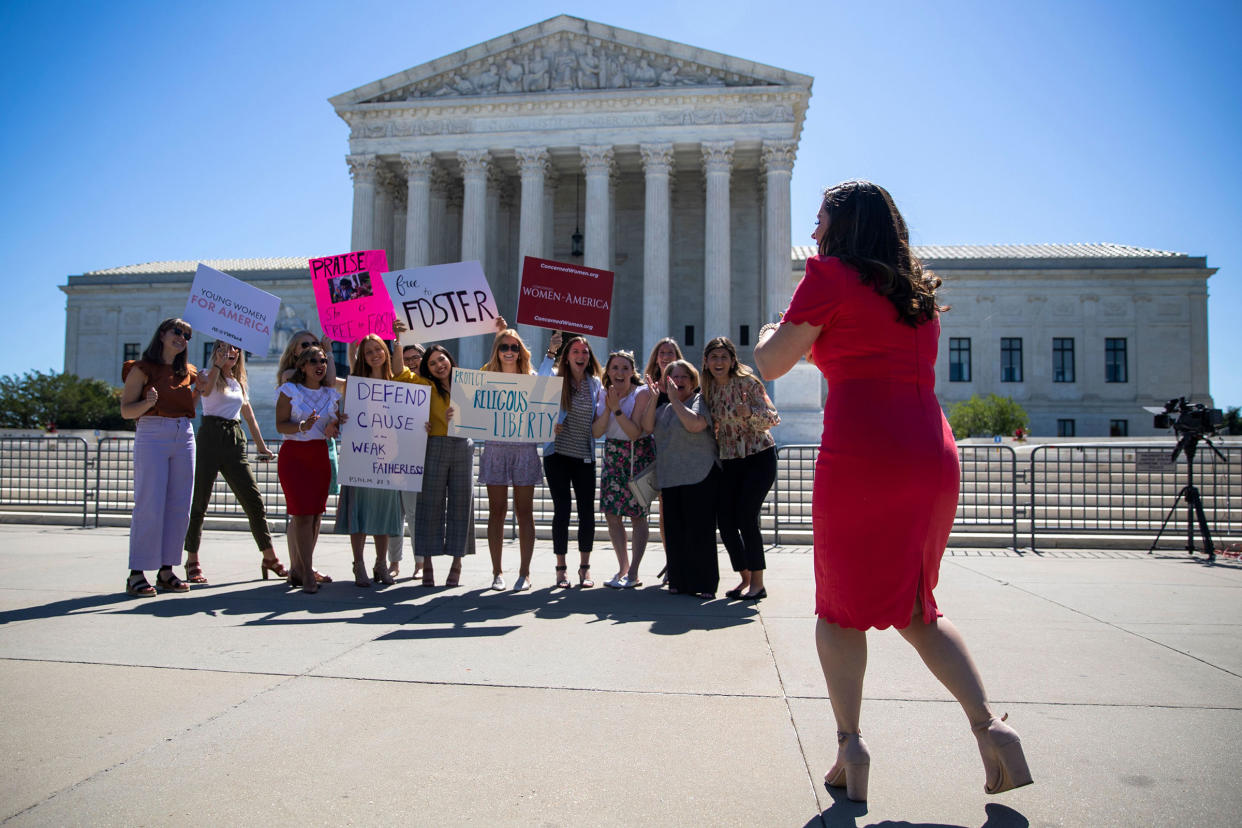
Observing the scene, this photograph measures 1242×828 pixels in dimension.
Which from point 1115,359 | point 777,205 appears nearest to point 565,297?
point 777,205

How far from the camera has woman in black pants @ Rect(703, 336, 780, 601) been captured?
7059 millimetres

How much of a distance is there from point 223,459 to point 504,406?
262cm

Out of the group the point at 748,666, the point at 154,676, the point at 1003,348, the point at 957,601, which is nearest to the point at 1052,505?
the point at 957,601

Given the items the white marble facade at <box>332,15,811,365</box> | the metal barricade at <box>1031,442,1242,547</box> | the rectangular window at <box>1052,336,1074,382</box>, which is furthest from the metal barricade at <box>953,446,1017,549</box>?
the rectangular window at <box>1052,336,1074,382</box>

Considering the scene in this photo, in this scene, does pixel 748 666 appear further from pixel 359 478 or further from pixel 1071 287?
pixel 1071 287

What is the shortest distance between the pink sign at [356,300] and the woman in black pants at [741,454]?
319 centimetres

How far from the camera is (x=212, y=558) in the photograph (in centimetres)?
930

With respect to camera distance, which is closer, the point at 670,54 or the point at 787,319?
the point at 787,319

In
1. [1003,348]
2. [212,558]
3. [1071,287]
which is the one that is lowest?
[212,558]

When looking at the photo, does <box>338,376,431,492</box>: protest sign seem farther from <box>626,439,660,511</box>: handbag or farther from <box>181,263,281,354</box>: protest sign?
<box>626,439,660,511</box>: handbag

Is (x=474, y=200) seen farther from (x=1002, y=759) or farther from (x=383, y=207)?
(x=1002, y=759)

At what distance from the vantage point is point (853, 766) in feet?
9.52

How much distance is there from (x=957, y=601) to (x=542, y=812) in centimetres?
510

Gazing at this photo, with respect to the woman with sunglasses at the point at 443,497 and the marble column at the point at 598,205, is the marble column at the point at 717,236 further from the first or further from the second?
the woman with sunglasses at the point at 443,497
